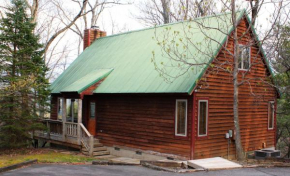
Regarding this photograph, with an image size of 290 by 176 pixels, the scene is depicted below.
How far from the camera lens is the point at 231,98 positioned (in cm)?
1620

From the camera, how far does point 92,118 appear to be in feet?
63.3

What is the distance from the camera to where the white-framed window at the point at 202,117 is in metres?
14.5

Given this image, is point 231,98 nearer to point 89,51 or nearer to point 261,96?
point 261,96

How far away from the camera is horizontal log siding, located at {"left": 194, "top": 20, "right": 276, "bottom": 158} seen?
14.9 m

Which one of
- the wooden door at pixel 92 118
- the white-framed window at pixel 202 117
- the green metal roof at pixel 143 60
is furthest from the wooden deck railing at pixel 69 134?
the white-framed window at pixel 202 117

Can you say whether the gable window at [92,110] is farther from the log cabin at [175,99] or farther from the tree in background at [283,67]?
the tree in background at [283,67]

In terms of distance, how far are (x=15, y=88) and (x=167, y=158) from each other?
8118 mm

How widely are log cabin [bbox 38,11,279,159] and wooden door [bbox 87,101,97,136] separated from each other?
0.06 meters

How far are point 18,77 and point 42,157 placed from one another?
4276 mm

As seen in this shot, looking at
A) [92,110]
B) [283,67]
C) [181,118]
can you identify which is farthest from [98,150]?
[283,67]

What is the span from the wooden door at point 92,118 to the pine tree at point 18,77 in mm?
2715

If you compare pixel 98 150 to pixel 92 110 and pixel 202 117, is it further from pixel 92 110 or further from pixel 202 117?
pixel 202 117

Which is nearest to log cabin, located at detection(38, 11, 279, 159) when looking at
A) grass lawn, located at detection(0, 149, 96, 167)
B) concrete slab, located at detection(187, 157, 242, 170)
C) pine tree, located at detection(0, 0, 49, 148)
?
concrete slab, located at detection(187, 157, 242, 170)

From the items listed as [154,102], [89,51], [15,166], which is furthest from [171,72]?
[89,51]
